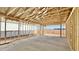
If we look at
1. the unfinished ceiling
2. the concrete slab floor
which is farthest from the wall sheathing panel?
the unfinished ceiling

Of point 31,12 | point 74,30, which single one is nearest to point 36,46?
point 31,12

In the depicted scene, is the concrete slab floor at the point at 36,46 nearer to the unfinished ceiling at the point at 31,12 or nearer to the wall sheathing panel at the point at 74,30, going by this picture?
the wall sheathing panel at the point at 74,30

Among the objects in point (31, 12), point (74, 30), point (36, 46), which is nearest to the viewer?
point (74, 30)

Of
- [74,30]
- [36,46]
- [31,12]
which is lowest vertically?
[36,46]

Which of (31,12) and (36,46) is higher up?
(31,12)

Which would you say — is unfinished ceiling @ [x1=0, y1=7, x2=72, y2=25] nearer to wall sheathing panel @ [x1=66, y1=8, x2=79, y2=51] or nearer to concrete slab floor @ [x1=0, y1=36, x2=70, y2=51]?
wall sheathing panel @ [x1=66, y1=8, x2=79, y2=51]

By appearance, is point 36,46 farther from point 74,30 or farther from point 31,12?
point 74,30
